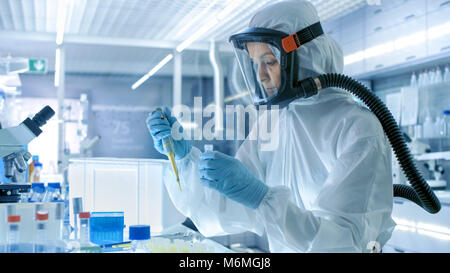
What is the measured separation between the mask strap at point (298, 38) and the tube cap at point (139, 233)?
676 millimetres

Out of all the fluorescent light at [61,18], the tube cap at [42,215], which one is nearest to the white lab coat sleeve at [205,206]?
the tube cap at [42,215]

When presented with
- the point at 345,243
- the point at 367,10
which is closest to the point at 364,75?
the point at 367,10

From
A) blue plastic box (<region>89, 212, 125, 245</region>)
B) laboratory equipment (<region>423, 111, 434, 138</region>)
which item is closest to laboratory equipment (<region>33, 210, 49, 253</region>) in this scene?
blue plastic box (<region>89, 212, 125, 245</region>)

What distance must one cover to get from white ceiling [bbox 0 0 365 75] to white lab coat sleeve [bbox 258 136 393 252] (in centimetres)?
232

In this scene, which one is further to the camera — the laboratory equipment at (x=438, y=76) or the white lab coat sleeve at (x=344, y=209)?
the laboratory equipment at (x=438, y=76)

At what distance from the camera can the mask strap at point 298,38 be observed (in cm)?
125

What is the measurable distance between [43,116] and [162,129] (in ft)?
1.22

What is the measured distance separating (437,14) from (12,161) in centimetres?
298

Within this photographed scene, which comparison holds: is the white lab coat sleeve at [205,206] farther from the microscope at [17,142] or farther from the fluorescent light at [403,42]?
the fluorescent light at [403,42]

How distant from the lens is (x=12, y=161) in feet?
4.56

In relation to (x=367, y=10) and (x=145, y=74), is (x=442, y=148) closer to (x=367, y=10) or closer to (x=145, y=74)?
(x=367, y=10)

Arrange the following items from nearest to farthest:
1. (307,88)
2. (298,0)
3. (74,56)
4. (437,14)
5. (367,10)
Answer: (307,88) < (298,0) < (437,14) < (367,10) < (74,56)

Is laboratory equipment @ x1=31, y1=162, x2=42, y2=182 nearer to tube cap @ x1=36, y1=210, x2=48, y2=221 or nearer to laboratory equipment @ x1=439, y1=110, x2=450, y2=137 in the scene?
tube cap @ x1=36, y1=210, x2=48, y2=221

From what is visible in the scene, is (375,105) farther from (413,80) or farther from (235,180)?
(413,80)
